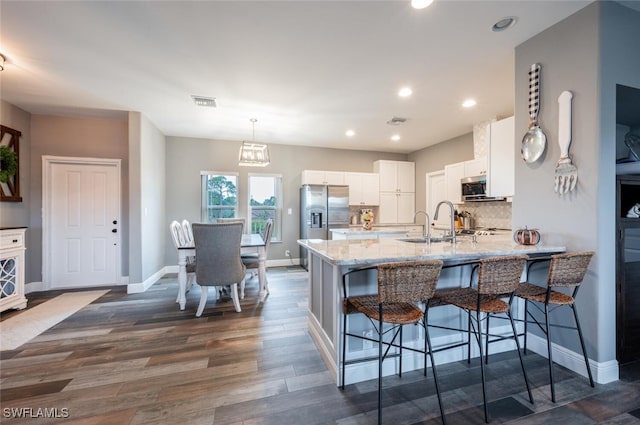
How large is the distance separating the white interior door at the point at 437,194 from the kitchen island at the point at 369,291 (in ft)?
9.33

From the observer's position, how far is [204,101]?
3.56 metres

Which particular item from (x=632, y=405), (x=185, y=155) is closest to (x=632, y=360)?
(x=632, y=405)

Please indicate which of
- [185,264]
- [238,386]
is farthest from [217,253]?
[238,386]

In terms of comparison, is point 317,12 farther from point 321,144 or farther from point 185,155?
A: point 185,155

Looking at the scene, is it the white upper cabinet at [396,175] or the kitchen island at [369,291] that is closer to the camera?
the kitchen island at [369,291]

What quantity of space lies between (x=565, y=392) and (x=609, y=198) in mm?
1376

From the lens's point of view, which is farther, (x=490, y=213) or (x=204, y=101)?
(x=490, y=213)

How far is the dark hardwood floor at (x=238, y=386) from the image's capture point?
5.33ft

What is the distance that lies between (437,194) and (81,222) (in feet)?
20.6

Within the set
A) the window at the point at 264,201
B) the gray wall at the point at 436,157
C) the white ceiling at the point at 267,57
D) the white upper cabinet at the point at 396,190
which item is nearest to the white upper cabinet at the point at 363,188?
the white upper cabinet at the point at 396,190

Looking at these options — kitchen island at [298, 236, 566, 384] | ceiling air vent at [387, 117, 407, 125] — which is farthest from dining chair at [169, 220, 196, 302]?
ceiling air vent at [387, 117, 407, 125]

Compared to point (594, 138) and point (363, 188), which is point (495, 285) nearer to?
point (594, 138)

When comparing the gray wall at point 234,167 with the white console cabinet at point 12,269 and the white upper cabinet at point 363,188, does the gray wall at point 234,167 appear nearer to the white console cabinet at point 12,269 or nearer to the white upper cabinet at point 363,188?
the white upper cabinet at point 363,188

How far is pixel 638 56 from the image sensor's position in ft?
6.61
